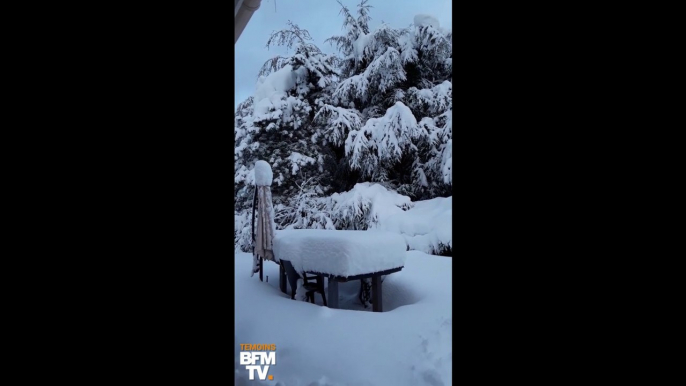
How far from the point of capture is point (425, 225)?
7570 millimetres

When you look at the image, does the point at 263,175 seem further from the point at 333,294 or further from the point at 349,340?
the point at 349,340

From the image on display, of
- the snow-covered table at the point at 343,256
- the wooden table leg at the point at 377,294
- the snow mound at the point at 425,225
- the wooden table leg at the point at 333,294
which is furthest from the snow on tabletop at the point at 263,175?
the snow mound at the point at 425,225

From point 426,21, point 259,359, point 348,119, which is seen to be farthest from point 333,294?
point 426,21

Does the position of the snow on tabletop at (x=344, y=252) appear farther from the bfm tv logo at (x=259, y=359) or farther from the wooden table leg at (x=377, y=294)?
the bfm tv logo at (x=259, y=359)

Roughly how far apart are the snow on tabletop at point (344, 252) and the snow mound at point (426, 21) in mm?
6525

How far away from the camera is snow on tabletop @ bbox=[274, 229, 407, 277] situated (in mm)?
3574

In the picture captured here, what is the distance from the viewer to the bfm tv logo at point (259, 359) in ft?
7.95

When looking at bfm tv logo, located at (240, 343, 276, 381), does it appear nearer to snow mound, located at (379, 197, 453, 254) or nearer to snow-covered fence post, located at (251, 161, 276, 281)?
snow-covered fence post, located at (251, 161, 276, 281)

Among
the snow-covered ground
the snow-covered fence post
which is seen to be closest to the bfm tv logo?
the snow-covered ground
